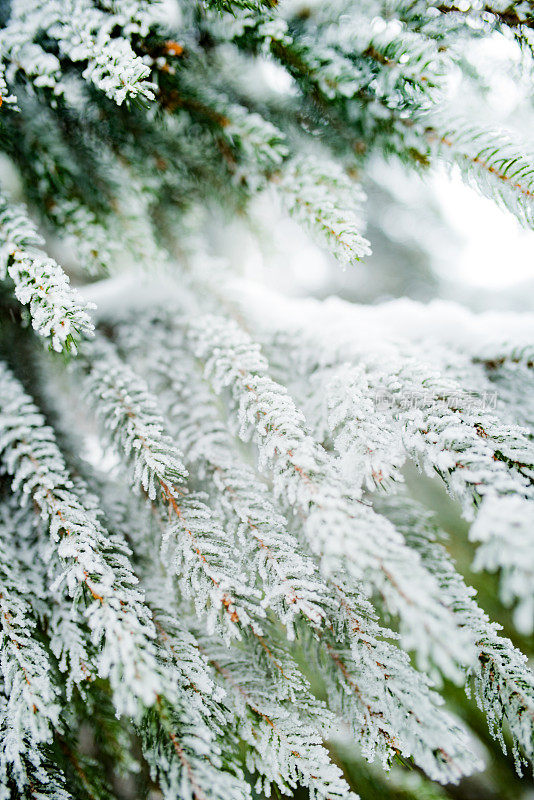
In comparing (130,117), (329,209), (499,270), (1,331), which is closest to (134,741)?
(1,331)

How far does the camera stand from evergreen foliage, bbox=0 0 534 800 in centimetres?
54

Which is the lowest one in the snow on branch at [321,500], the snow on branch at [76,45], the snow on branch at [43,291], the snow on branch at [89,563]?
the snow on branch at [89,563]

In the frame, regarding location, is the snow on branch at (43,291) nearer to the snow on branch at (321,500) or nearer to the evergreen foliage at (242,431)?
the evergreen foliage at (242,431)

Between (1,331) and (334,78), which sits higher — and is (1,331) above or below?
below

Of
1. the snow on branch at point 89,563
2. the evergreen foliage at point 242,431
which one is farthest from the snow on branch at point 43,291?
the snow on branch at point 89,563

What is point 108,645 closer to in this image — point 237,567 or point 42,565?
point 237,567

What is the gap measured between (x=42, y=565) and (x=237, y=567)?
A: 399 mm

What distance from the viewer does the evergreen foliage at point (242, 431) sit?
21.2 inches

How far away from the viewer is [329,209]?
2.38ft

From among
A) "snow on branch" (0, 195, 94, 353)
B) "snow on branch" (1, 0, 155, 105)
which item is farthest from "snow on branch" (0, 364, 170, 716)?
"snow on branch" (1, 0, 155, 105)

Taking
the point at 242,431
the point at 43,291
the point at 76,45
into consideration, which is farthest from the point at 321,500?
the point at 76,45

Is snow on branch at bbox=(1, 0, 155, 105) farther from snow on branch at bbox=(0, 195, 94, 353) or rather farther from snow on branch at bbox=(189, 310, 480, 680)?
snow on branch at bbox=(189, 310, 480, 680)

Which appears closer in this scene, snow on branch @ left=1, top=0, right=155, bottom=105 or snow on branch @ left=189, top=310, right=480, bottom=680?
snow on branch @ left=189, top=310, right=480, bottom=680

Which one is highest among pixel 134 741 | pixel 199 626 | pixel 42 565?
pixel 199 626
